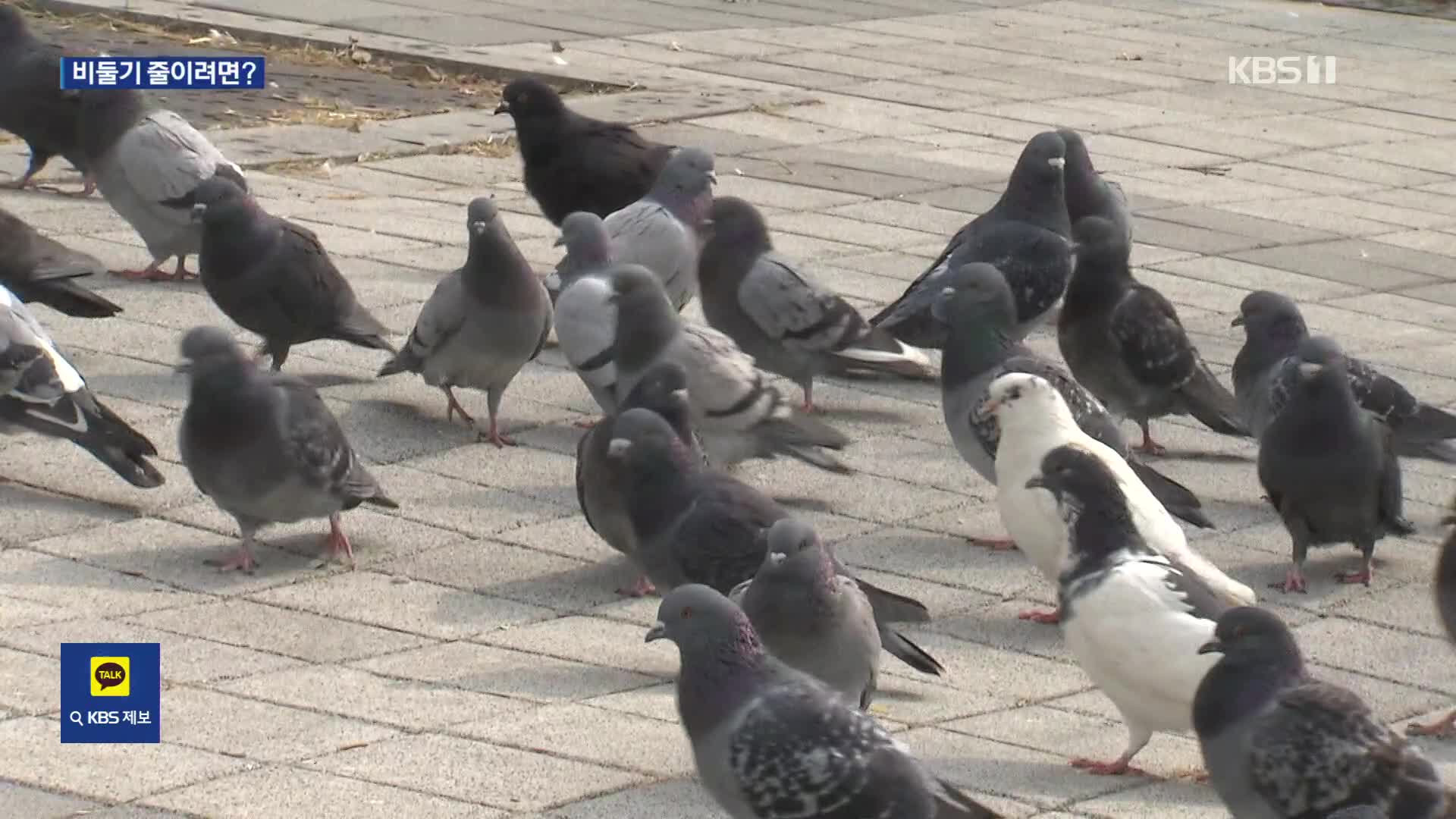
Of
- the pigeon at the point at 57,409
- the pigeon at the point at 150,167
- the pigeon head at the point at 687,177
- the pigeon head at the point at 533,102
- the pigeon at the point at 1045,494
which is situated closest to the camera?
the pigeon at the point at 1045,494

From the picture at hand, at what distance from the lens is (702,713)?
14.9ft

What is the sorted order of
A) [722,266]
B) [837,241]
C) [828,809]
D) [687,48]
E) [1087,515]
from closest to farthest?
[828,809], [1087,515], [722,266], [837,241], [687,48]

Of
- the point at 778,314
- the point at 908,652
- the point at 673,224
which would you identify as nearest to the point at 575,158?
the point at 673,224

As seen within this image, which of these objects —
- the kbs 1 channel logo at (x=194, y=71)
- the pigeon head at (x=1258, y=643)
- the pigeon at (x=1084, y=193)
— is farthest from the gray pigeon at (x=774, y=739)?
the kbs 1 channel logo at (x=194, y=71)

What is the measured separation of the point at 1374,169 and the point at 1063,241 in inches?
188

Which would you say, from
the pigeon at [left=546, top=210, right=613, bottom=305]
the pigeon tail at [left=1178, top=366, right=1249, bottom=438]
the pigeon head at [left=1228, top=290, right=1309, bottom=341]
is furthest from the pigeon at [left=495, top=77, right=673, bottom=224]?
the pigeon head at [left=1228, top=290, right=1309, bottom=341]

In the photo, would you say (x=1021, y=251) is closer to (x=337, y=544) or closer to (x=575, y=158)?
(x=575, y=158)

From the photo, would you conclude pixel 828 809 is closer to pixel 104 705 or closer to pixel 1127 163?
pixel 104 705

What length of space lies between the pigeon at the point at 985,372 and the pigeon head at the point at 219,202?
228 centimetres

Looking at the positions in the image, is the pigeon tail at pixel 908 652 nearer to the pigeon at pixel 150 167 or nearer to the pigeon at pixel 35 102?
the pigeon at pixel 150 167

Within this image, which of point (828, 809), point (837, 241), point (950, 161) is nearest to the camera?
point (828, 809)

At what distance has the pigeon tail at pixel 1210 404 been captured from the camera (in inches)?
317

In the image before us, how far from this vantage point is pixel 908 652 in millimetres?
5645

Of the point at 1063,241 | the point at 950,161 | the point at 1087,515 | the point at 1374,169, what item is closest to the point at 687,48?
the point at 950,161
